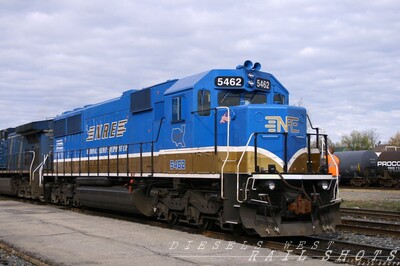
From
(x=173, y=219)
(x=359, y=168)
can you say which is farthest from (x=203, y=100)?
(x=359, y=168)

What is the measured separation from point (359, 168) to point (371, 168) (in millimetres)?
930

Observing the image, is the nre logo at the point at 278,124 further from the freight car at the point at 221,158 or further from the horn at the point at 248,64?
the horn at the point at 248,64

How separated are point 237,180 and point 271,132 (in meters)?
1.19

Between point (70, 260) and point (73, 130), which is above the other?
point (73, 130)

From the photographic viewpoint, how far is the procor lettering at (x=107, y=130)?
1452cm

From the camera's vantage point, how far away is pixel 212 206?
10.1 meters

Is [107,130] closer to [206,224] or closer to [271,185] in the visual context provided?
[206,224]

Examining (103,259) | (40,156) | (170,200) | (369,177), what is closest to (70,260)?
(103,259)

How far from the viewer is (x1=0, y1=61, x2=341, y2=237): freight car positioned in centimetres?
910

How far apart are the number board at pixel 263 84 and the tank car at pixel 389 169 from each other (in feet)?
87.4

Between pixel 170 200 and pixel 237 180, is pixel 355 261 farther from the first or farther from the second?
pixel 170 200

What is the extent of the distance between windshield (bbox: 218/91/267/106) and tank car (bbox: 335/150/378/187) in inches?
1072

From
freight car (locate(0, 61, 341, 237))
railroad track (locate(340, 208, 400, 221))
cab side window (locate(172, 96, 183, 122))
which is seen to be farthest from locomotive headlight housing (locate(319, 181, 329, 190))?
railroad track (locate(340, 208, 400, 221))

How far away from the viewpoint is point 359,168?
3559 centimetres
